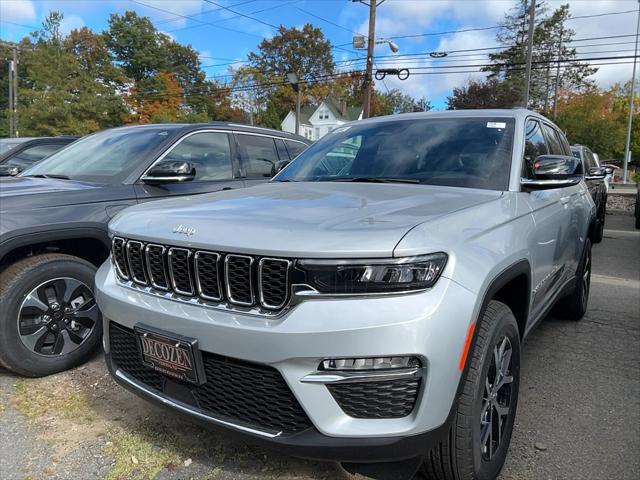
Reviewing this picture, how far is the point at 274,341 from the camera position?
1.77m

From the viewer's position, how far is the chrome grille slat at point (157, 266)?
2.22 metres

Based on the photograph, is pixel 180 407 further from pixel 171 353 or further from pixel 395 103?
pixel 395 103

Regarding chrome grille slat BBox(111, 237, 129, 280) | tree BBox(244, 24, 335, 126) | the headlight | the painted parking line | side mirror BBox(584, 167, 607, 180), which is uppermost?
tree BBox(244, 24, 335, 126)

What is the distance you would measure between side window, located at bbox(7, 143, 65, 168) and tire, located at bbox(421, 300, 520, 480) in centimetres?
726

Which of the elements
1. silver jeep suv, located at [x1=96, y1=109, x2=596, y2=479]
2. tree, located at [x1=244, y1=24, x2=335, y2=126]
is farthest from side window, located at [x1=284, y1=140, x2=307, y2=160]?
tree, located at [x1=244, y1=24, x2=335, y2=126]

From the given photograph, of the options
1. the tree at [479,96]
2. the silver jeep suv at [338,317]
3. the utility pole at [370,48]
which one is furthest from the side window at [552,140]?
the tree at [479,96]

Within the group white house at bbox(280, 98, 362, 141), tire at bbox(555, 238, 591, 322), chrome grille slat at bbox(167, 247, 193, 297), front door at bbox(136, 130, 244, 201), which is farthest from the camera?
white house at bbox(280, 98, 362, 141)

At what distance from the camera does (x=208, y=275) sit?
2.04m

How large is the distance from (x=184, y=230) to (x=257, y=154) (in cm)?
306

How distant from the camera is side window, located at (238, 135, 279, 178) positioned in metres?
4.95

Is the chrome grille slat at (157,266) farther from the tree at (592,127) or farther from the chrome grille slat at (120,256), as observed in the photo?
the tree at (592,127)

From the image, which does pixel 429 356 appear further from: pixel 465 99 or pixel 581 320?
pixel 465 99

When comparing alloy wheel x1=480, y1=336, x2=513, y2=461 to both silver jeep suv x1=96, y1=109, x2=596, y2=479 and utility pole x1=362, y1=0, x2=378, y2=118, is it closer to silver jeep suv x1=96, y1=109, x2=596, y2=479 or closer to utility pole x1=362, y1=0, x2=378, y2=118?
silver jeep suv x1=96, y1=109, x2=596, y2=479

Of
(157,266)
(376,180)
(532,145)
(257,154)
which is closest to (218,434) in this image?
(157,266)
